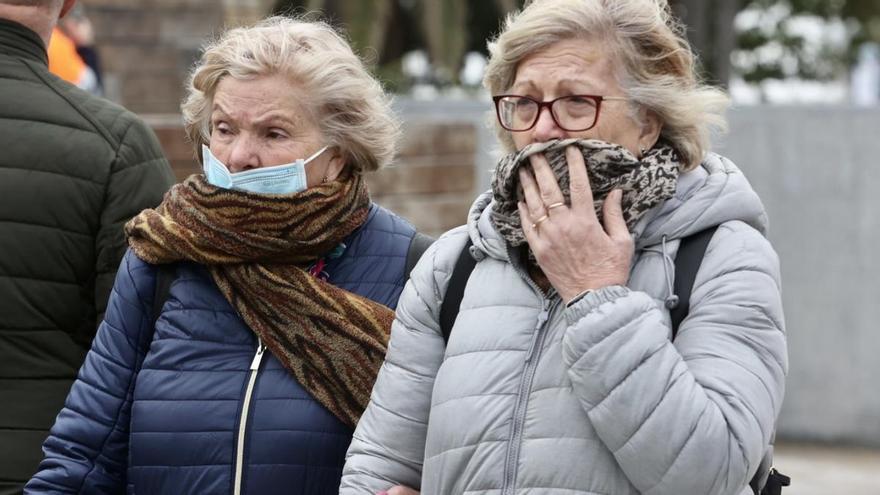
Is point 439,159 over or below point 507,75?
below

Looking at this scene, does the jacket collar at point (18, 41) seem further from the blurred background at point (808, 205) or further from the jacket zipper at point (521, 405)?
the blurred background at point (808, 205)

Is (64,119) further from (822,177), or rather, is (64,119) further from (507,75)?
(822,177)

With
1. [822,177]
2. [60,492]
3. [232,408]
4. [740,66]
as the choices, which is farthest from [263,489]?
[740,66]

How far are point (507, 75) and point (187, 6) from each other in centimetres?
771

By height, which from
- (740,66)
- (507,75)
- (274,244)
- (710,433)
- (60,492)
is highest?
(507,75)

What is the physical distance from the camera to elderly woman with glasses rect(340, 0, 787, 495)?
2.62 m

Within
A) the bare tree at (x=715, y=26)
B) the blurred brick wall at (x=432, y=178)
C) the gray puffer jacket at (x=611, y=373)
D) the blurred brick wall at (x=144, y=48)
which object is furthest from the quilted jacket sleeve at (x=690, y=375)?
the bare tree at (x=715, y=26)

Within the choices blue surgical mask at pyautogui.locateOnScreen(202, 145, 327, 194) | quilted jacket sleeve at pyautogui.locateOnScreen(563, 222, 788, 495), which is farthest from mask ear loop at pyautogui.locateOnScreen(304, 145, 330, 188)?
quilted jacket sleeve at pyautogui.locateOnScreen(563, 222, 788, 495)

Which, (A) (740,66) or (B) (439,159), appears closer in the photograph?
(B) (439,159)

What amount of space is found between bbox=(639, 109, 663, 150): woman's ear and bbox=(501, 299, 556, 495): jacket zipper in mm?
394

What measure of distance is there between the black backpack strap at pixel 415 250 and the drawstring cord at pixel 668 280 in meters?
0.75

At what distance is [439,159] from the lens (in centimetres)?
806

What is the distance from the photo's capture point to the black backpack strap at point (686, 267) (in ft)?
8.98

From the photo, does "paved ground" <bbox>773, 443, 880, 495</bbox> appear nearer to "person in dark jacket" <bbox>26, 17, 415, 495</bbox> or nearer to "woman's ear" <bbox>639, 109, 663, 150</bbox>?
"person in dark jacket" <bbox>26, 17, 415, 495</bbox>
